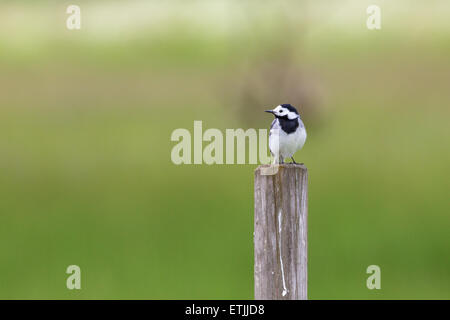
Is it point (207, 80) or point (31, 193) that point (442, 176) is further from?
point (31, 193)

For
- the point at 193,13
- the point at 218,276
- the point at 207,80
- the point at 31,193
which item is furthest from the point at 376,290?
the point at 193,13

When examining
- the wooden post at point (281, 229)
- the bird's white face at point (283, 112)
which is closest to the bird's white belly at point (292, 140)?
the bird's white face at point (283, 112)

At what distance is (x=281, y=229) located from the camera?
8.62ft

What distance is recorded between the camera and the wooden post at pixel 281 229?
2.63 meters

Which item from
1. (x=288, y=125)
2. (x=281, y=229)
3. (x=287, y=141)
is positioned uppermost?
(x=288, y=125)

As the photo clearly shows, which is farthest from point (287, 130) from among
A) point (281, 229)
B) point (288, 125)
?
point (281, 229)

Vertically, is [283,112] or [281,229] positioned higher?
[283,112]

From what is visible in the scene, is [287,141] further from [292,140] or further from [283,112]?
[283,112]

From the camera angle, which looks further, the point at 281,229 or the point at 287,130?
the point at 287,130

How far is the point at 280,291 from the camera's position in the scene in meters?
2.64

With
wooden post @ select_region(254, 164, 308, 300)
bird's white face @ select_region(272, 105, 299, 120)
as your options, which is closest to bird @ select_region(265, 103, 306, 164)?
bird's white face @ select_region(272, 105, 299, 120)

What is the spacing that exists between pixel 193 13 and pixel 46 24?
283 centimetres

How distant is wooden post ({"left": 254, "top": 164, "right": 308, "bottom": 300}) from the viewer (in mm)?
2627

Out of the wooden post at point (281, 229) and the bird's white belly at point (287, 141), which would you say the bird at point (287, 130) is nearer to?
the bird's white belly at point (287, 141)
